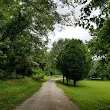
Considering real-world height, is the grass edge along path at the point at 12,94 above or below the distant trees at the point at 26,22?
below

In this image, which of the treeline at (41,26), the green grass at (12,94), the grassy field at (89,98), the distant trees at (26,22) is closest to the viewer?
the treeline at (41,26)

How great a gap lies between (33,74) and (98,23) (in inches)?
1768

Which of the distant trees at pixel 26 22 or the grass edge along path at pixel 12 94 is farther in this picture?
the grass edge along path at pixel 12 94

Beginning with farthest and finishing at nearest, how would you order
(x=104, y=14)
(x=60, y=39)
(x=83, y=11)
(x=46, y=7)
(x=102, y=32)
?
(x=60, y=39), (x=46, y=7), (x=102, y=32), (x=104, y=14), (x=83, y=11)

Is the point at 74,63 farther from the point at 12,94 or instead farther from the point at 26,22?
the point at 26,22

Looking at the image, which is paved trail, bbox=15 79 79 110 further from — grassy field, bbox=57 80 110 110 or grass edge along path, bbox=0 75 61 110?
grassy field, bbox=57 80 110 110

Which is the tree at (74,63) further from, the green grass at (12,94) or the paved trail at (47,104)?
the paved trail at (47,104)

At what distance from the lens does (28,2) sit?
14055 mm

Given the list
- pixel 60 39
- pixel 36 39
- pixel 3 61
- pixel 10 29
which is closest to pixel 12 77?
pixel 3 61

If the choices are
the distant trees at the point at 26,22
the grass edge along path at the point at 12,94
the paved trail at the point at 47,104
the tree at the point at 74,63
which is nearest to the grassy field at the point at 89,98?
the paved trail at the point at 47,104

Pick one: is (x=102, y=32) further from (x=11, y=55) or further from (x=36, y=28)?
(x=11, y=55)

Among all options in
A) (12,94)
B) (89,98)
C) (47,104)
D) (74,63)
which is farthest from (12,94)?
(74,63)

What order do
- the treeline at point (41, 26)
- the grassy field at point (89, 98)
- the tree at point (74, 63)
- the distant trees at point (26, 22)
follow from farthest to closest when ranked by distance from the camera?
the tree at point (74, 63) < the grassy field at point (89, 98) < the distant trees at point (26, 22) < the treeline at point (41, 26)

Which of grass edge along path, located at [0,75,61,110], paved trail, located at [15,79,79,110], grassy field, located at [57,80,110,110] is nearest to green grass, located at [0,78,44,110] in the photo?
grass edge along path, located at [0,75,61,110]
